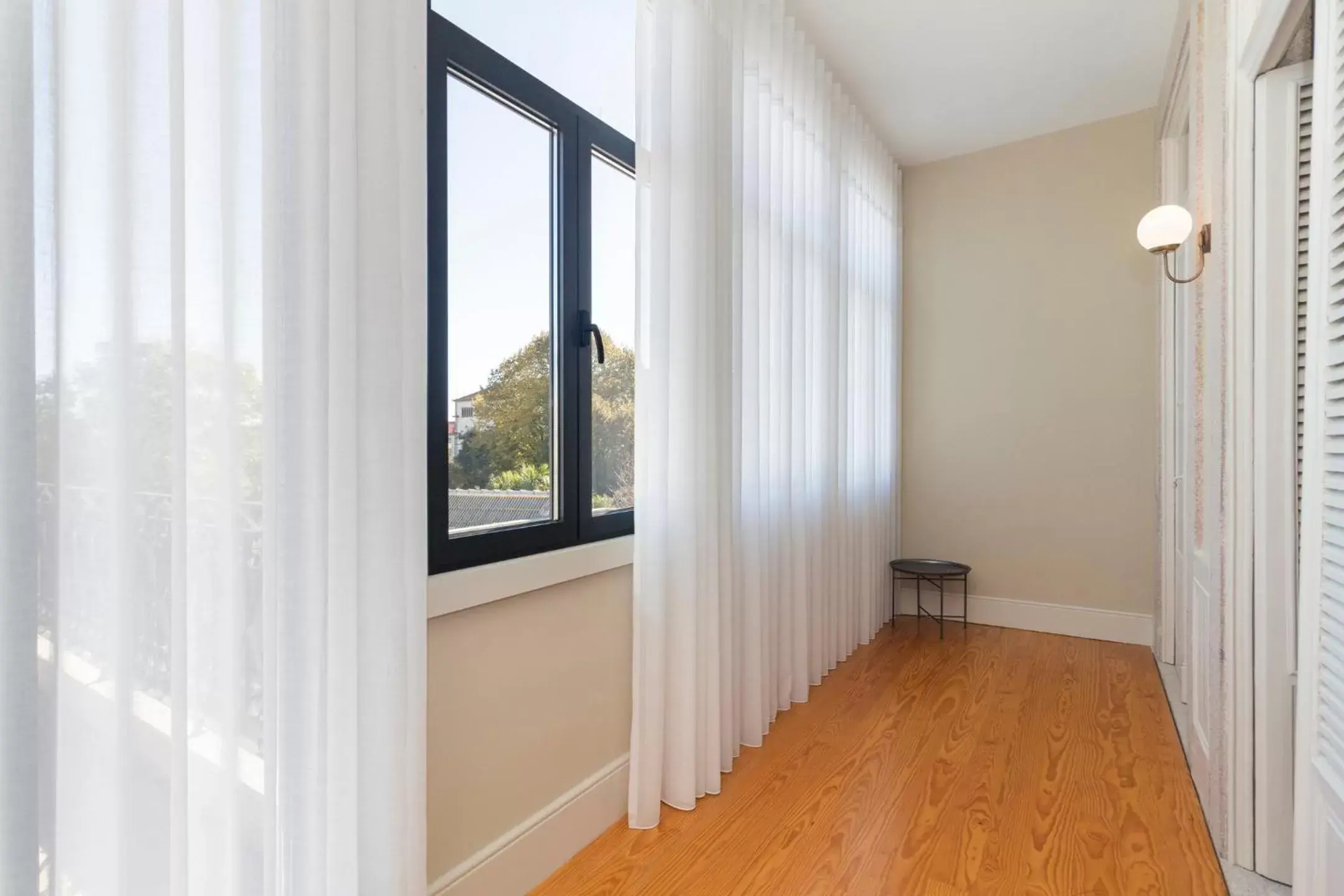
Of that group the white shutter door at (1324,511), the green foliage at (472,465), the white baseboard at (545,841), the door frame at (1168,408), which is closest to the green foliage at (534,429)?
the green foliage at (472,465)

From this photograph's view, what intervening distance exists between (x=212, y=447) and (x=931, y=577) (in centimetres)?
388

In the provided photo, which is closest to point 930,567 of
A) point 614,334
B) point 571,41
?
point 614,334

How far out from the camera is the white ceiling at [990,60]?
9.29ft

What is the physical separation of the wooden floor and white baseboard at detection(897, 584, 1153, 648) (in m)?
0.73

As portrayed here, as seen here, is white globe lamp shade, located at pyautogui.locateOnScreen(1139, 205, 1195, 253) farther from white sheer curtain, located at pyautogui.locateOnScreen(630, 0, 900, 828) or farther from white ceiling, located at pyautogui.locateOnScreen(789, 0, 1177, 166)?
white sheer curtain, located at pyautogui.locateOnScreen(630, 0, 900, 828)

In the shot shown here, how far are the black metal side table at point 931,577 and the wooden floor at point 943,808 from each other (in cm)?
89

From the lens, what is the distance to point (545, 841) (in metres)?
1.74

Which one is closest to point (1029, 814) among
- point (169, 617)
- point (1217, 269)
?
point (1217, 269)

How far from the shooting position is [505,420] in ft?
5.65

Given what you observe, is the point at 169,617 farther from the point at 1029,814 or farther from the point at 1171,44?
the point at 1171,44

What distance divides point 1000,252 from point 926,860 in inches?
137

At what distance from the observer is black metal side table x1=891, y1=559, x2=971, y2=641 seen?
Answer: 4.01 m

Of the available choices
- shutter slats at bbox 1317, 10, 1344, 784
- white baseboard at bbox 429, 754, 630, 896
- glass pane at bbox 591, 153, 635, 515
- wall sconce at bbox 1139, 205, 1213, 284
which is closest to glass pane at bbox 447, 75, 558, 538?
glass pane at bbox 591, 153, 635, 515

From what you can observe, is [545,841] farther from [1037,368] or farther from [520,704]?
[1037,368]
